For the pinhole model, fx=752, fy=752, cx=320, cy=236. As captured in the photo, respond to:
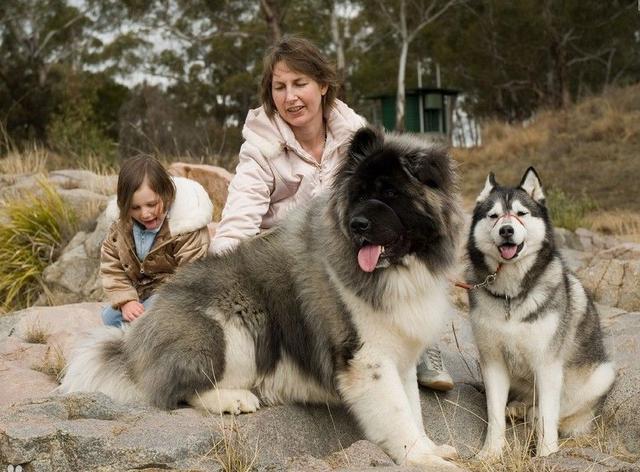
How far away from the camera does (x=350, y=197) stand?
12.3 feet

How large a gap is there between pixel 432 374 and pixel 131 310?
1962 mm

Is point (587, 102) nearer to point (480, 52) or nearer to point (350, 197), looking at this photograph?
point (480, 52)

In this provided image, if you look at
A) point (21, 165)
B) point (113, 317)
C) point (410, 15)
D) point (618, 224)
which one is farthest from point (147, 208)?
point (410, 15)

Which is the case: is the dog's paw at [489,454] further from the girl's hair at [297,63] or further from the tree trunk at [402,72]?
the tree trunk at [402,72]

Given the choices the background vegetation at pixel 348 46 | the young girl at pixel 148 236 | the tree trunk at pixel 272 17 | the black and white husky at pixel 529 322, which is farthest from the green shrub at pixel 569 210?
the background vegetation at pixel 348 46

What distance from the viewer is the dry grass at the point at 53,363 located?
529cm

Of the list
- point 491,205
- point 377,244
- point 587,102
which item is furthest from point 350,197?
point 587,102

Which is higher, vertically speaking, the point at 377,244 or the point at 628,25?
the point at 628,25

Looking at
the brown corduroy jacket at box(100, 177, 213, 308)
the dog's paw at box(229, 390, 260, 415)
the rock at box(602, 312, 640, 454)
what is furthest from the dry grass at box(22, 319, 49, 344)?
the rock at box(602, 312, 640, 454)

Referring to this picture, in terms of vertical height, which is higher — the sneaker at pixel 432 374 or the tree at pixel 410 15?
the tree at pixel 410 15

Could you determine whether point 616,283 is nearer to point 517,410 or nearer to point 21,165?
point 517,410

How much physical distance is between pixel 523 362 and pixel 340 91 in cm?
215

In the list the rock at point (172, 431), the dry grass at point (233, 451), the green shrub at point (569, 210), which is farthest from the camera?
the green shrub at point (569, 210)

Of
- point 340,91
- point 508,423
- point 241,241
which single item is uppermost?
point 340,91
